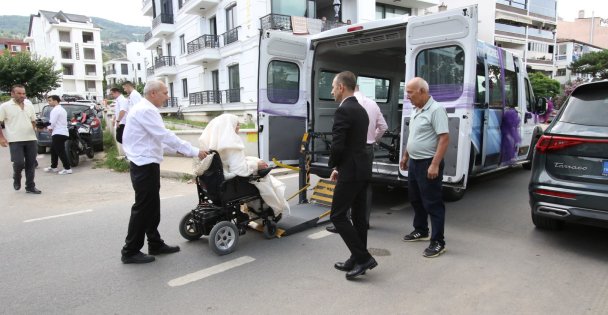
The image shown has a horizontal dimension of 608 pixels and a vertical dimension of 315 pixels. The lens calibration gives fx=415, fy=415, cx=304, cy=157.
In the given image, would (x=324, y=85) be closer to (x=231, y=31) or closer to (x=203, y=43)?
(x=231, y=31)

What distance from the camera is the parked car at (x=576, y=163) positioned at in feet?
→ 13.3

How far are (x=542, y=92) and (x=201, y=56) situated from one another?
32016 mm

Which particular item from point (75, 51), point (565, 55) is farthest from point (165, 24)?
point (565, 55)

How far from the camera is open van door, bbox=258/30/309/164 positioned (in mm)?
6305

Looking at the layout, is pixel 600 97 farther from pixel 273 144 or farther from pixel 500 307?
pixel 273 144

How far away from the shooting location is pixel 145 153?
4.06 meters

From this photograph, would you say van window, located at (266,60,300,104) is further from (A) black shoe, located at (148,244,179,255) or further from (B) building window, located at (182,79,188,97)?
(B) building window, located at (182,79,188,97)

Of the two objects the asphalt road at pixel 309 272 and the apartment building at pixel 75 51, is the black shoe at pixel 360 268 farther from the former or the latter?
the apartment building at pixel 75 51

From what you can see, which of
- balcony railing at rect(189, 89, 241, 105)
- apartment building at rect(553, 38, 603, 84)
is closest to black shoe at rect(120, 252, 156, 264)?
balcony railing at rect(189, 89, 241, 105)

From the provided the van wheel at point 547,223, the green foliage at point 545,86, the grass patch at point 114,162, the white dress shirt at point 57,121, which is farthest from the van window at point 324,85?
the green foliage at point 545,86

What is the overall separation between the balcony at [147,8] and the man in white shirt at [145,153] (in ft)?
109

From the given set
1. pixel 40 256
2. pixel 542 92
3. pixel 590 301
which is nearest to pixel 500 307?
pixel 590 301

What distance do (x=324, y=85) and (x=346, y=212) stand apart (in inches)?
163

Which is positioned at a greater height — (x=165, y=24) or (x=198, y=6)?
(x=165, y=24)
